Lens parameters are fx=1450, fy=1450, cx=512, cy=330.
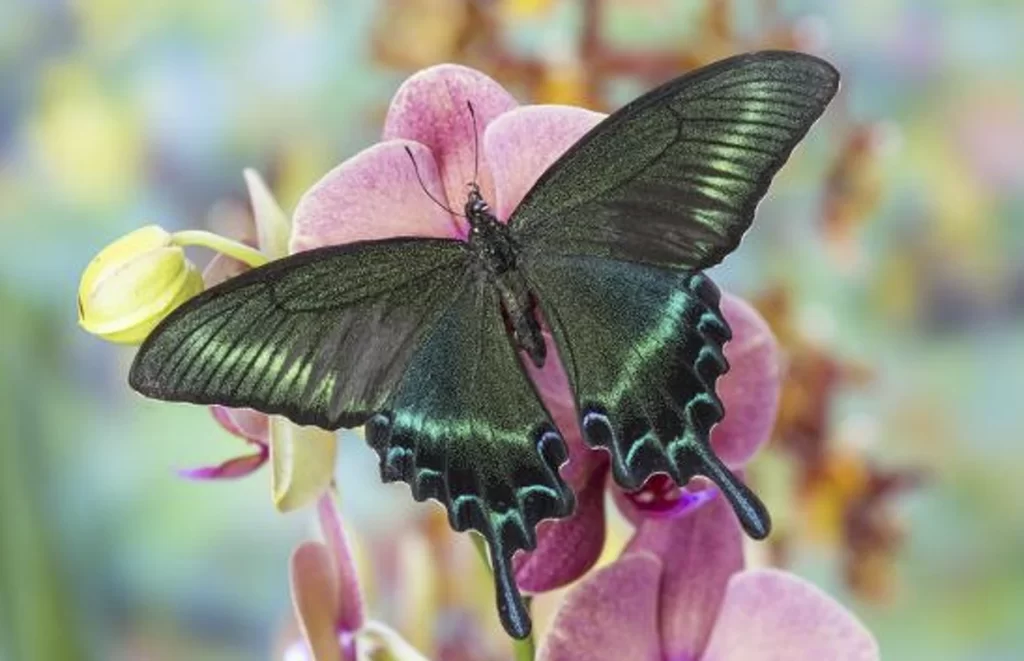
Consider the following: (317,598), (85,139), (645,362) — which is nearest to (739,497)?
(645,362)

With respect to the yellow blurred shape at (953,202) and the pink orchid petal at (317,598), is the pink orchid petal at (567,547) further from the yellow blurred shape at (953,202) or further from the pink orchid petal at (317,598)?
the yellow blurred shape at (953,202)

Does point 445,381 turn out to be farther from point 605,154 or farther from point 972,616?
point 972,616

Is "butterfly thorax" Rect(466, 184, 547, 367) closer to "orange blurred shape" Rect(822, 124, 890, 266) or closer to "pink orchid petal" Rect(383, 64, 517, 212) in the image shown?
"pink orchid petal" Rect(383, 64, 517, 212)

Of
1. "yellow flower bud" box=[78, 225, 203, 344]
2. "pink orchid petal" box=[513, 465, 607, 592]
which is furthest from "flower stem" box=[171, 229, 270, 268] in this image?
"pink orchid petal" box=[513, 465, 607, 592]

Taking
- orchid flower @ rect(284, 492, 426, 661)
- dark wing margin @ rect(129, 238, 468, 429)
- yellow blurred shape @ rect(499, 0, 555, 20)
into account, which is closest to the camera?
dark wing margin @ rect(129, 238, 468, 429)

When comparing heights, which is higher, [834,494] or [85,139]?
[85,139]

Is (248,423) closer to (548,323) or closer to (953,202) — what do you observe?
(548,323)

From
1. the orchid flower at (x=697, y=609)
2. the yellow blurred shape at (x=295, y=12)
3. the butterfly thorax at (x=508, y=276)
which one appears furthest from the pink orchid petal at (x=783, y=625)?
the yellow blurred shape at (x=295, y=12)
